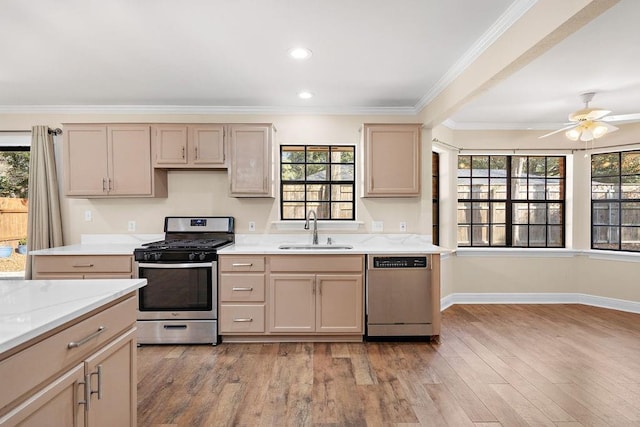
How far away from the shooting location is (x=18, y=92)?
3.46 meters

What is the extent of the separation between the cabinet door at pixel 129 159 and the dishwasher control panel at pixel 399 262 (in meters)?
2.48

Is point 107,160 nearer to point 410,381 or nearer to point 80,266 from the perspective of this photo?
point 80,266

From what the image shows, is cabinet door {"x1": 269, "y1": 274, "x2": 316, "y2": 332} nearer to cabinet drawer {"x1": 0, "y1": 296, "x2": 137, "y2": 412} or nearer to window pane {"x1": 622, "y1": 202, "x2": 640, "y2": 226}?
cabinet drawer {"x1": 0, "y1": 296, "x2": 137, "y2": 412}

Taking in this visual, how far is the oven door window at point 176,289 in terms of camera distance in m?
3.27

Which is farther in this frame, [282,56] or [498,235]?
[498,235]

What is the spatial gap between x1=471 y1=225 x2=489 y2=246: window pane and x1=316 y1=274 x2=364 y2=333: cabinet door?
2346mm

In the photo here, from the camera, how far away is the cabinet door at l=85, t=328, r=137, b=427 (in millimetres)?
1326

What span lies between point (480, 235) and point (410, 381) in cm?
290

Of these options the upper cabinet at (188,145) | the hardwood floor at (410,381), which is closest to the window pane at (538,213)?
the hardwood floor at (410,381)

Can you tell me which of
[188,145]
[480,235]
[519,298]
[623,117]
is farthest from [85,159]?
[623,117]

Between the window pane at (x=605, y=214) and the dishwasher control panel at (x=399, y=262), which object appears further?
the window pane at (x=605, y=214)

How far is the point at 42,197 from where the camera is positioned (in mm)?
3721

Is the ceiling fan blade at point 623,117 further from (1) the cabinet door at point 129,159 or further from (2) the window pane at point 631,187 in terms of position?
(1) the cabinet door at point 129,159

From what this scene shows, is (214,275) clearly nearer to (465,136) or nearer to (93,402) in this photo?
(93,402)
